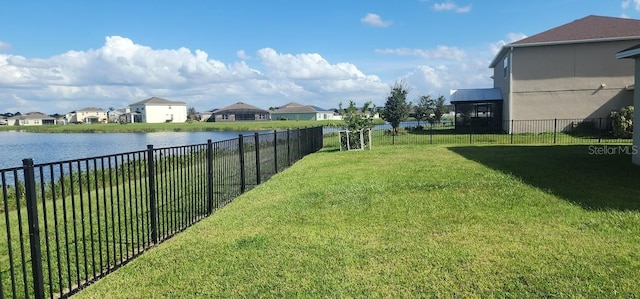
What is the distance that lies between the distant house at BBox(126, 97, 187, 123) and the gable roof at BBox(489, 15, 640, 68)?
108m

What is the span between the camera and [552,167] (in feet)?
35.0

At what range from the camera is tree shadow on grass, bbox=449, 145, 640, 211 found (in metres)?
7.04

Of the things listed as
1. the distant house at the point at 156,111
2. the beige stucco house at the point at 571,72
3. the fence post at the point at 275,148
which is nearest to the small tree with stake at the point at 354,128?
the fence post at the point at 275,148

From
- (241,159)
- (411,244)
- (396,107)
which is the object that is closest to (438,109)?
(396,107)

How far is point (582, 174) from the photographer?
9508 mm

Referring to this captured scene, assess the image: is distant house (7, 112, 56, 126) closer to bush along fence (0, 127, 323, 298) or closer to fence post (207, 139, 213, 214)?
bush along fence (0, 127, 323, 298)

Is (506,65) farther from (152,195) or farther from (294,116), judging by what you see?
(294,116)

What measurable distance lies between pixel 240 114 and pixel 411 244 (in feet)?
398

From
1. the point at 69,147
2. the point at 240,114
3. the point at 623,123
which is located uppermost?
the point at 240,114

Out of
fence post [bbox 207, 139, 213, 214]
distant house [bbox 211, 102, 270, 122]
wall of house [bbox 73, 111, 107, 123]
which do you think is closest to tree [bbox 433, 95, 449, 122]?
fence post [bbox 207, 139, 213, 214]

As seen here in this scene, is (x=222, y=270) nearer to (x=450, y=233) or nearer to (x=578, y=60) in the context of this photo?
(x=450, y=233)

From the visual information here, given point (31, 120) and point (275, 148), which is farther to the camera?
point (31, 120)

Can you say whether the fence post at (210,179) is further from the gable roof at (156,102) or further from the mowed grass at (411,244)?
the gable roof at (156,102)

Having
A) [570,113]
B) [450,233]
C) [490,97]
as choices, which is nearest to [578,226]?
[450,233]
